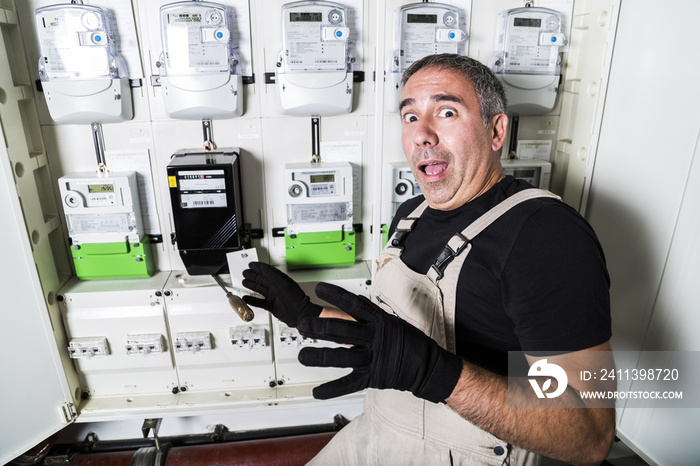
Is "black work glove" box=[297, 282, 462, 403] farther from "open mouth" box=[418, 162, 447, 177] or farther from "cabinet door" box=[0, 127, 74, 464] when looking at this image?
"cabinet door" box=[0, 127, 74, 464]

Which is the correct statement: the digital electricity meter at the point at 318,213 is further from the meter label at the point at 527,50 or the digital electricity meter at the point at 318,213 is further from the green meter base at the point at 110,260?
the meter label at the point at 527,50

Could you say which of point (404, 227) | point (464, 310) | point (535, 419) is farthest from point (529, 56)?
point (535, 419)

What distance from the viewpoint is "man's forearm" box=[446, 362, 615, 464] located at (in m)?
1.10

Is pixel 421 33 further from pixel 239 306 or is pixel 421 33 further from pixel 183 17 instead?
pixel 239 306

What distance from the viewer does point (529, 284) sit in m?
1.14

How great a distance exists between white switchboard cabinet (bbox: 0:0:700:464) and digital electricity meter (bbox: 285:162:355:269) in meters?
0.10

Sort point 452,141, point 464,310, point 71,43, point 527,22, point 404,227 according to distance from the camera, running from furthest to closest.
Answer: point 527,22
point 71,43
point 404,227
point 452,141
point 464,310

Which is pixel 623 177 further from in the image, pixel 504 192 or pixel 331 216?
pixel 331 216

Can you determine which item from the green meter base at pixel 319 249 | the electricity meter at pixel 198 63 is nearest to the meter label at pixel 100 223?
the electricity meter at pixel 198 63

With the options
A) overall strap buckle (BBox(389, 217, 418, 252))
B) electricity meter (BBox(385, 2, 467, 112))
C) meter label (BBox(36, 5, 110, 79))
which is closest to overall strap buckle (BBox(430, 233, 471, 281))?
overall strap buckle (BBox(389, 217, 418, 252))

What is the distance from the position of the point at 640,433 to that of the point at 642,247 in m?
0.78

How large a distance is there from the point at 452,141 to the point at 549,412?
0.80m

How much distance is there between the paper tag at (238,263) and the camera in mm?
2141

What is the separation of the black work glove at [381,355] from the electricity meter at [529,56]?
1.60 meters
